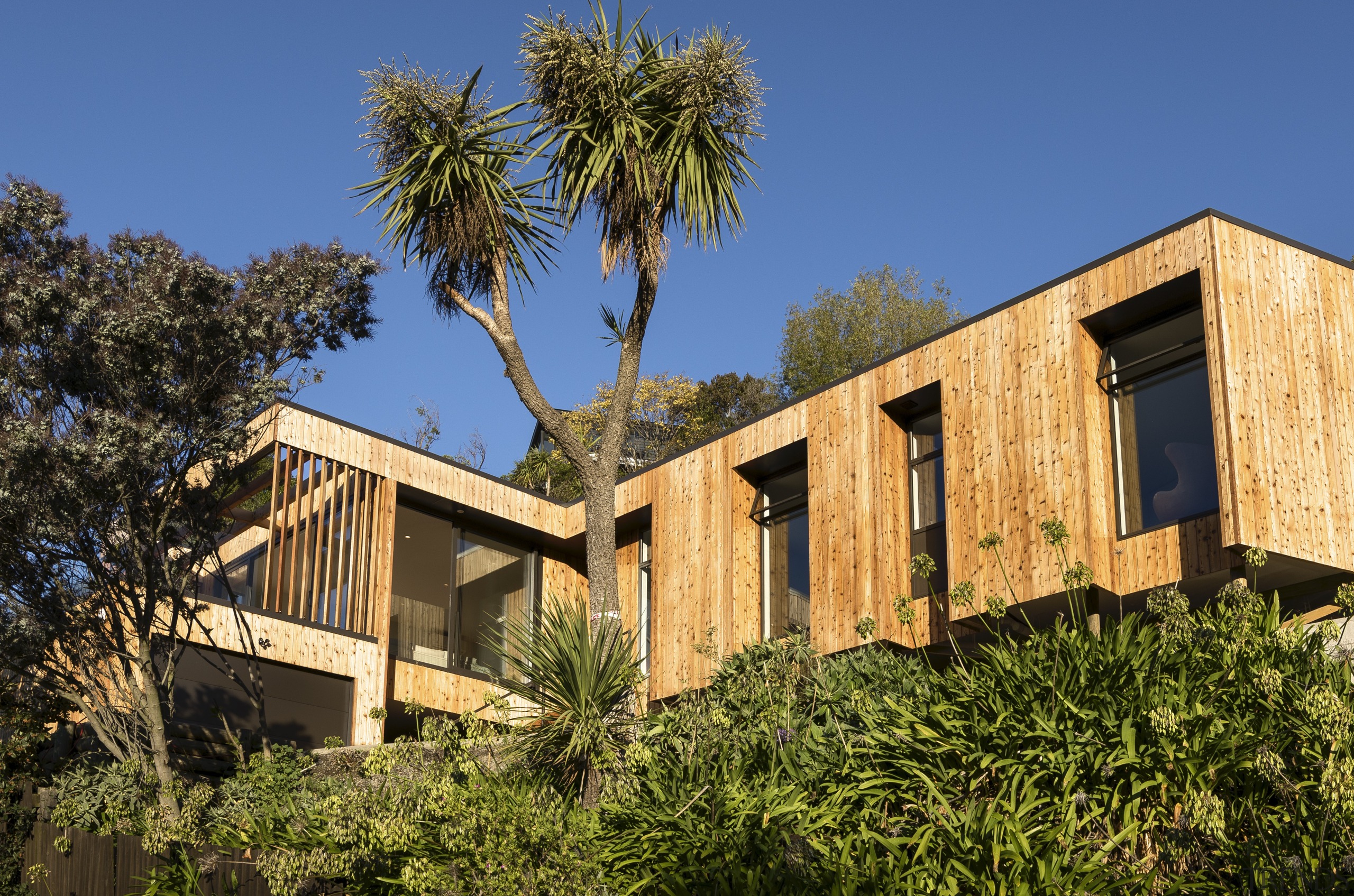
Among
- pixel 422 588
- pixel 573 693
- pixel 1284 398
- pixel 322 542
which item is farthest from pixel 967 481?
pixel 322 542

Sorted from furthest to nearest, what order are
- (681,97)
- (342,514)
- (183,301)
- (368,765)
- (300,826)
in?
(342,514) → (681,97) → (183,301) → (300,826) → (368,765)

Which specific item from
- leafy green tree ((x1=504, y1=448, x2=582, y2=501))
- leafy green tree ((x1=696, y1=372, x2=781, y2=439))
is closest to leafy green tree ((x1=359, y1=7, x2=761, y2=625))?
leafy green tree ((x1=504, y1=448, x2=582, y2=501))

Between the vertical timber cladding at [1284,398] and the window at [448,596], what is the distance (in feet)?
33.5

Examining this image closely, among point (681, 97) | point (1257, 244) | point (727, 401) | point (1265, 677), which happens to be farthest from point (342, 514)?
point (727, 401)

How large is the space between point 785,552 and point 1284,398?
6.70m

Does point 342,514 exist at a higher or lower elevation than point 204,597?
higher

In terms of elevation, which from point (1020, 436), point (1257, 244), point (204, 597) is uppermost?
point (1257, 244)

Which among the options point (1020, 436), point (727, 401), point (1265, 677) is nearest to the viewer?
point (1265, 677)

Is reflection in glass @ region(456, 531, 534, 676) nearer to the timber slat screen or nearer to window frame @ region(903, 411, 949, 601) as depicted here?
the timber slat screen

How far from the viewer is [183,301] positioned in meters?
10.9

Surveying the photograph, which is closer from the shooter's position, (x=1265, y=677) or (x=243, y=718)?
(x=1265, y=677)

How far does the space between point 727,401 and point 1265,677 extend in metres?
33.7

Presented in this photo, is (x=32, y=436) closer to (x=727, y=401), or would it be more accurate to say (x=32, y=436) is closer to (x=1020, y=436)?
(x=1020, y=436)

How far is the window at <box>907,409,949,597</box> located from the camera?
13.8m
